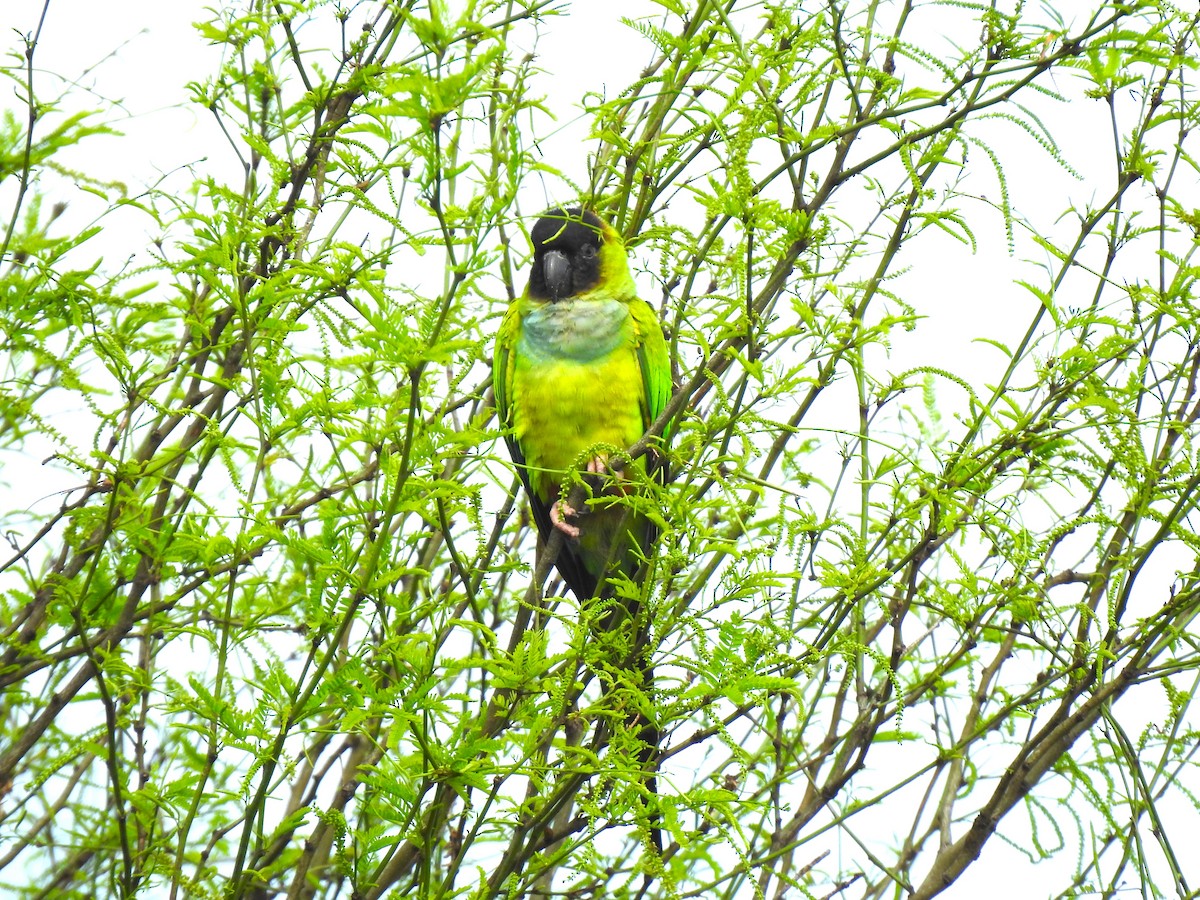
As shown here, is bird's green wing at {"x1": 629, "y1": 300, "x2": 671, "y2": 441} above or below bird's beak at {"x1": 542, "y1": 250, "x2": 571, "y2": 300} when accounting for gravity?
below

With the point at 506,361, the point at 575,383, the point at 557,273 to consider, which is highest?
the point at 557,273

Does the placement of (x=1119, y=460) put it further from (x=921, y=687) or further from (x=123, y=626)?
(x=123, y=626)

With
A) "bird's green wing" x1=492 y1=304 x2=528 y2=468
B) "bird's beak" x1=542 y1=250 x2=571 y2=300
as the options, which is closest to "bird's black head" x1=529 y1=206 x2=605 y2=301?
"bird's beak" x1=542 y1=250 x2=571 y2=300

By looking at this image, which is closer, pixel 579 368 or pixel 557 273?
pixel 579 368

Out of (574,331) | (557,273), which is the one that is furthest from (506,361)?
Answer: (557,273)

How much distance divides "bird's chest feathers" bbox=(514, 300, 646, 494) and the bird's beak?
60 millimetres

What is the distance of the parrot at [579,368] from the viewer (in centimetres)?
431

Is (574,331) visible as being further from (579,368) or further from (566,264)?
(566,264)

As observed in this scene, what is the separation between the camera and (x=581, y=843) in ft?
8.43

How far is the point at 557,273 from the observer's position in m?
4.46

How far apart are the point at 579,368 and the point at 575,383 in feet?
0.22

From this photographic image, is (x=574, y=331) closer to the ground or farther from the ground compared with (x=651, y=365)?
farther from the ground

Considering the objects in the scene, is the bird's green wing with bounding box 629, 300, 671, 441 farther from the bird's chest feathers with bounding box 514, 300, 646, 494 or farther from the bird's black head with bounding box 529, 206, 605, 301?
the bird's black head with bounding box 529, 206, 605, 301

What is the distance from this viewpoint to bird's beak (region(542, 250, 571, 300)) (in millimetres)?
4465
